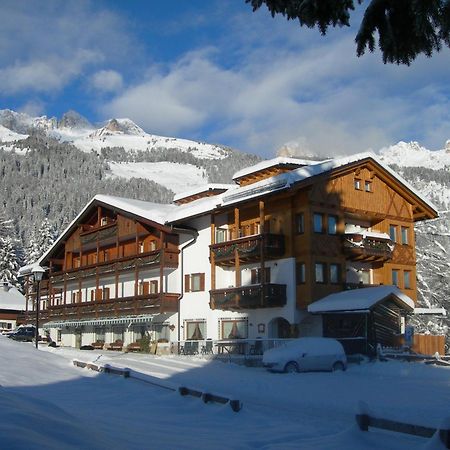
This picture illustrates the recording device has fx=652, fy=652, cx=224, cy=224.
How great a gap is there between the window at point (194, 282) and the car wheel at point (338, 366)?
49.8ft

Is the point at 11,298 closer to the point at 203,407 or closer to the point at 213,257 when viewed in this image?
the point at 213,257

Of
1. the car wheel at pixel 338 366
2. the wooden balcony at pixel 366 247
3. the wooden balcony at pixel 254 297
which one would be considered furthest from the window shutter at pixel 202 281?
the car wheel at pixel 338 366

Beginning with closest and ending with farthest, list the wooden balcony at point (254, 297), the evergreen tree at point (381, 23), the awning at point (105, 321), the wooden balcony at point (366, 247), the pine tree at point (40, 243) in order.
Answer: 1. the evergreen tree at point (381, 23)
2. the wooden balcony at point (254, 297)
3. the wooden balcony at point (366, 247)
4. the awning at point (105, 321)
5. the pine tree at point (40, 243)

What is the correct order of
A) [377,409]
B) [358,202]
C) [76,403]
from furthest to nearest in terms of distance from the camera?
[358,202]
[377,409]
[76,403]

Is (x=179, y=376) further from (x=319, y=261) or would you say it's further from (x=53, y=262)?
(x=53, y=262)

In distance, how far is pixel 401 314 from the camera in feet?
122

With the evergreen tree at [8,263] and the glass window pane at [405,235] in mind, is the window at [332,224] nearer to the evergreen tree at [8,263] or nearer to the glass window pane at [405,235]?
the glass window pane at [405,235]

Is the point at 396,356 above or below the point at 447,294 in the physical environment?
below

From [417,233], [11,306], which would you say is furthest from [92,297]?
[417,233]

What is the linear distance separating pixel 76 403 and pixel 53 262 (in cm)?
4720

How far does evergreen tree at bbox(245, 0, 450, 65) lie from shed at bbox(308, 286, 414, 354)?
26.0 m

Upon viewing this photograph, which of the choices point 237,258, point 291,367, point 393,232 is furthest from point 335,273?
point 291,367

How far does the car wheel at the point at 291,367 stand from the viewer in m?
27.8

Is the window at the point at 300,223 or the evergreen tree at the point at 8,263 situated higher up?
the evergreen tree at the point at 8,263
